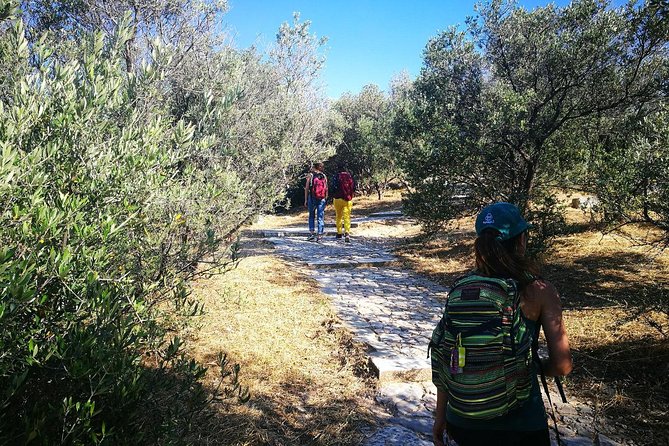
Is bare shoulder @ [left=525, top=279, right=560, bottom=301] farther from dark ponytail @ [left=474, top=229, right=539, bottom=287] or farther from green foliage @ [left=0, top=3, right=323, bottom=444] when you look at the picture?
green foliage @ [left=0, top=3, right=323, bottom=444]

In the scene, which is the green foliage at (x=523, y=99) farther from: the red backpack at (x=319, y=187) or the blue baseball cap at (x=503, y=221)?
the blue baseball cap at (x=503, y=221)

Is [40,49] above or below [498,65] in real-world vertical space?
below

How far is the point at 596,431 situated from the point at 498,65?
19.3 feet

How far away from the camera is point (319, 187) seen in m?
11.5

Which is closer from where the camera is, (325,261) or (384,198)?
(325,261)

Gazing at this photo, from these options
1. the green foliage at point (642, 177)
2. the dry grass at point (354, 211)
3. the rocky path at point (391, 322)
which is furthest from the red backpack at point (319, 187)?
the green foliage at point (642, 177)

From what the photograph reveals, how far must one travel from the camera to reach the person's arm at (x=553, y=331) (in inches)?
70.2

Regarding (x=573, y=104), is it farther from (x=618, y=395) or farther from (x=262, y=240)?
(x=262, y=240)

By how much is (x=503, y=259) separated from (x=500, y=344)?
37 cm

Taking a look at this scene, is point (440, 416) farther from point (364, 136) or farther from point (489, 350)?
point (364, 136)

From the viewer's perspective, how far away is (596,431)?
324 cm

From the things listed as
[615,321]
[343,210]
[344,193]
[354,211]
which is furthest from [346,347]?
[354,211]

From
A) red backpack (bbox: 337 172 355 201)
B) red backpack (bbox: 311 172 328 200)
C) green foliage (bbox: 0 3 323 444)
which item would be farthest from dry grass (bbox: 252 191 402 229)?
green foliage (bbox: 0 3 323 444)

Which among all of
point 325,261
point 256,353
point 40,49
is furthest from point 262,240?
point 40,49
